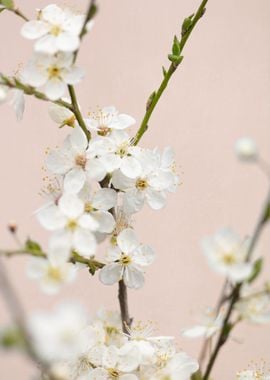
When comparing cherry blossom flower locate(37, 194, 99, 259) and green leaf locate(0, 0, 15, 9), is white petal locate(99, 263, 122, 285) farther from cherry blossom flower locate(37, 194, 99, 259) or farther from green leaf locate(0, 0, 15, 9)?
green leaf locate(0, 0, 15, 9)

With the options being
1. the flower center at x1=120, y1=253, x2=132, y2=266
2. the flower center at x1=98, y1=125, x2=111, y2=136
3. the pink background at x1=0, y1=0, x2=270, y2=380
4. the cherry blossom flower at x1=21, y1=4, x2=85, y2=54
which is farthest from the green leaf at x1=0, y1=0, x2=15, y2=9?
the pink background at x1=0, y1=0, x2=270, y2=380

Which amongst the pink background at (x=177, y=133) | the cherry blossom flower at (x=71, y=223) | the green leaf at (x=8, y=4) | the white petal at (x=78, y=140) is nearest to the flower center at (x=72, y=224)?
the cherry blossom flower at (x=71, y=223)

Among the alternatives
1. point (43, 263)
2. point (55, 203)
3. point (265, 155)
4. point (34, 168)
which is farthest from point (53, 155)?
point (265, 155)

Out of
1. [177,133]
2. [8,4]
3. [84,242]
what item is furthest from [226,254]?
[177,133]

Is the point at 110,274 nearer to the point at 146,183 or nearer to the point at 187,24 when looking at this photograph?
the point at 146,183

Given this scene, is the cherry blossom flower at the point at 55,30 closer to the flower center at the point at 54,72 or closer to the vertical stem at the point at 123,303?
the flower center at the point at 54,72
